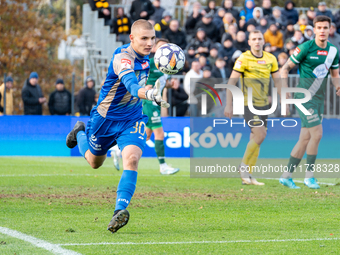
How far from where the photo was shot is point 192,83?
16.0 m

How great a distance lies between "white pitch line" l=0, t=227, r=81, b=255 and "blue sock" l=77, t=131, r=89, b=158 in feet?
5.43

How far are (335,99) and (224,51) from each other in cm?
398

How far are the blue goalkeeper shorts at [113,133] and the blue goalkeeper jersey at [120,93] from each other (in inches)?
2.8

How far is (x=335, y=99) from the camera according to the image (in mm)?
16188

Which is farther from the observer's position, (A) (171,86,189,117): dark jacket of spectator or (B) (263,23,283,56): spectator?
(B) (263,23,283,56): spectator

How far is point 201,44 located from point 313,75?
9409 mm

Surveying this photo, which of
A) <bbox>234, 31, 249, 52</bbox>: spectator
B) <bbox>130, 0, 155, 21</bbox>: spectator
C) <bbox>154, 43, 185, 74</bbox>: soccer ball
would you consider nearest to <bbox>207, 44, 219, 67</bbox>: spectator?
<bbox>234, 31, 249, 52</bbox>: spectator

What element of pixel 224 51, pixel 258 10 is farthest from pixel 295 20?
pixel 224 51

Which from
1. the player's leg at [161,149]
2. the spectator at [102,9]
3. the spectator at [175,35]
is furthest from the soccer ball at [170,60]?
the spectator at [102,9]

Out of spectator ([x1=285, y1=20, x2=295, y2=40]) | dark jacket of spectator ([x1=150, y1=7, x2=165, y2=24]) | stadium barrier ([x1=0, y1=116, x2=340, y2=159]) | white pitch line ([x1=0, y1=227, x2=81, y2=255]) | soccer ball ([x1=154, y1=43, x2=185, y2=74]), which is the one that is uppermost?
dark jacket of spectator ([x1=150, y1=7, x2=165, y2=24])

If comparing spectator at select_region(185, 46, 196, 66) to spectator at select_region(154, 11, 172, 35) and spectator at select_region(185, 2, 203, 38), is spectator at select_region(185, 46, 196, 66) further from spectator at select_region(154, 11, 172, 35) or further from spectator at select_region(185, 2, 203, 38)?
spectator at select_region(185, 2, 203, 38)

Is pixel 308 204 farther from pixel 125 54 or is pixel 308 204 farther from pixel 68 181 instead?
pixel 68 181

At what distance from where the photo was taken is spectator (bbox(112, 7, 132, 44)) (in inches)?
810

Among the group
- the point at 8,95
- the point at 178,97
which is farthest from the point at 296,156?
the point at 8,95
